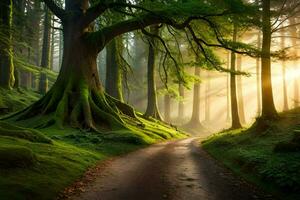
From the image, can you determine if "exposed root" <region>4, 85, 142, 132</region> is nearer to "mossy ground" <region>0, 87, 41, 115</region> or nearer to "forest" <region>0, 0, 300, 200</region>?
"forest" <region>0, 0, 300, 200</region>

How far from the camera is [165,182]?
33.2 feet

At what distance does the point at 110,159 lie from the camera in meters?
13.9

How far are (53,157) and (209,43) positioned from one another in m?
14.5

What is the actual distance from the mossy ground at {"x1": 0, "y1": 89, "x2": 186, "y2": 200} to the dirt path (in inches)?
31.6

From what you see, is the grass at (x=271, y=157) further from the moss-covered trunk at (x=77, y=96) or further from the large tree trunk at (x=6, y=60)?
the large tree trunk at (x=6, y=60)

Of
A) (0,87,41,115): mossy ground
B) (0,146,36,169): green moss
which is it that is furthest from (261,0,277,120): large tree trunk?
(0,87,41,115): mossy ground

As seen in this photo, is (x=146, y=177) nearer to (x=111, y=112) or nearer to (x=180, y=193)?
(x=180, y=193)

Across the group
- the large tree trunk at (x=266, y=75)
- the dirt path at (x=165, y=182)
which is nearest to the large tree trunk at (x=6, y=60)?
the dirt path at (x=165, y=182)

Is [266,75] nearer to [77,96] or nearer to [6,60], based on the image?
[77,96]

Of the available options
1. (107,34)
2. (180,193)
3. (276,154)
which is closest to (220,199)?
(180,193)

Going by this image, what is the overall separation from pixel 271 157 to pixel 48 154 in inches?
274

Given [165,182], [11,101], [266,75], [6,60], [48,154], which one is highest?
[6,60]

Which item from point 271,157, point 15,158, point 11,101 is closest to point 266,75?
point 271,157

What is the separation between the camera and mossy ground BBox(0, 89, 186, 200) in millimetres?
7965
